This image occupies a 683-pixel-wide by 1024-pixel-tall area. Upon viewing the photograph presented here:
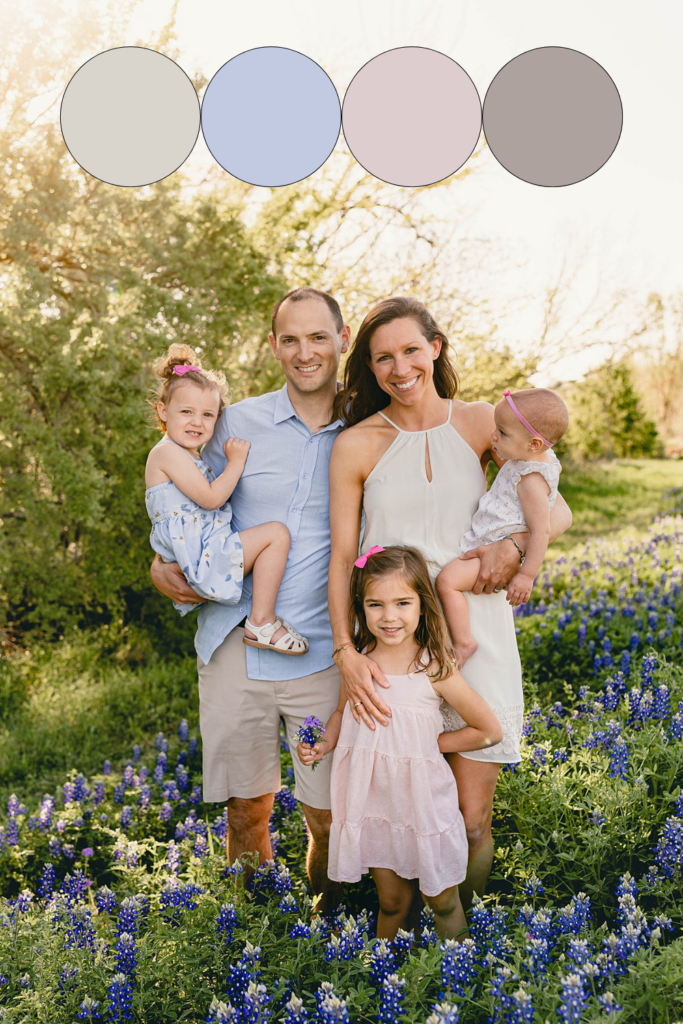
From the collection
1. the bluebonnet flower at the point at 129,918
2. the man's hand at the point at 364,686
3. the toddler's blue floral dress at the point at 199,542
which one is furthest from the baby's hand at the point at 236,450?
the bluebonnet flower at the point at 129,918

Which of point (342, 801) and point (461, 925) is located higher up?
point (342, 801)

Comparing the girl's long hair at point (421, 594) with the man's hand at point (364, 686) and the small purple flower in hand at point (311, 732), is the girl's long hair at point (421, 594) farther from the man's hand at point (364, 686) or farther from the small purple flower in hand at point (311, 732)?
the small purple flower in hand at point (311, 732)

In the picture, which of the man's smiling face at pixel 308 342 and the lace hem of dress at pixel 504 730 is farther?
the man's smiling face at pixel 308 342

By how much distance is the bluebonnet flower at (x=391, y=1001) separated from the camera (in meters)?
1.95

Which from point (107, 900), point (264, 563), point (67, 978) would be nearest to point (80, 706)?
point (107, 900)

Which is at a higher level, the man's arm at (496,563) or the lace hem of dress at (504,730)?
the man's arm at (496,563)

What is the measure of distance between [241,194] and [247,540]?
22.7 ft

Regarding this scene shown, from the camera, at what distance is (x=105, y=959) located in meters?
2.43

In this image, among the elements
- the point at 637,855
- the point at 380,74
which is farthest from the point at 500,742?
the point at 380,74

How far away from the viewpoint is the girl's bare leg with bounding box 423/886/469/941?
2645 mm

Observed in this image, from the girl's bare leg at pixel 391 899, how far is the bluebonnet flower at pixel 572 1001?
3.01 feet

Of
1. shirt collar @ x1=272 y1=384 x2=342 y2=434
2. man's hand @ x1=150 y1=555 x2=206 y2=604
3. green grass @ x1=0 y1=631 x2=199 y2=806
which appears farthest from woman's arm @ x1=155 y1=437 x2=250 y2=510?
green grass @ x1=0 y1=631 x2=199 y2=806

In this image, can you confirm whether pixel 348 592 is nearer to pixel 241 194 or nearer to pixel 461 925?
pixel 461 925

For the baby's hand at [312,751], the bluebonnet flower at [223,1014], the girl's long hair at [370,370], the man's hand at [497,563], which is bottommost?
the bluebonnet flower at [223,1014]
